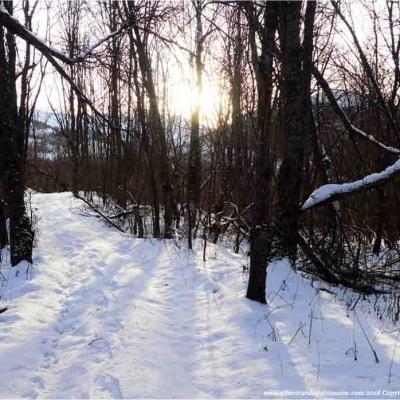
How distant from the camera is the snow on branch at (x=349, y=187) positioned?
181 inches

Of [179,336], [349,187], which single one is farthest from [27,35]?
[349,187]

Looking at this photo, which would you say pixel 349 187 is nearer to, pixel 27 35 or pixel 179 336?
pixel 179 336

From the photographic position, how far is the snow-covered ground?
2.60 meters

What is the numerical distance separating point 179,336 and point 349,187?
9.05 feet

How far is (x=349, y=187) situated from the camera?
15.5 feet

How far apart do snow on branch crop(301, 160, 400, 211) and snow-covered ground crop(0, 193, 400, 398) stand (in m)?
0.97

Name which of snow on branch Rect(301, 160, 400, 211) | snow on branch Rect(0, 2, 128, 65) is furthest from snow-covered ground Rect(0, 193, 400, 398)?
snow on branch Rect(0, 2, 128, 65)

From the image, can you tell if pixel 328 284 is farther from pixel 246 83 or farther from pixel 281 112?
pixel 246 83

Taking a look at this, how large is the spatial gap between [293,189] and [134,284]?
95.1 inches

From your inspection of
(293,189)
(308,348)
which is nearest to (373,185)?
(293,189)

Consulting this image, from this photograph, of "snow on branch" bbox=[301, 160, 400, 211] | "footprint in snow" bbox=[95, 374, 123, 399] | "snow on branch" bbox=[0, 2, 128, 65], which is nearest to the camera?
"footprint in snow" bbox=[95, 374, 123, 399]

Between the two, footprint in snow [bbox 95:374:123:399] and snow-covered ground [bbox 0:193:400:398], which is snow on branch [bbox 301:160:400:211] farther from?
footprint in snow [bbox 95:374:123:399]

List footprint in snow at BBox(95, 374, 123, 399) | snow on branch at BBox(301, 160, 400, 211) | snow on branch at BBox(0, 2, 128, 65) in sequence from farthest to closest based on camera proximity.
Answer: snow on branch at BBox(301, 160, 400, 211) < snow on branch at BBox(0, 2, 128, 65) < footprint in snow at BBox(95, 374, 123, 399)

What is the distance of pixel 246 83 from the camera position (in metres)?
8.16
